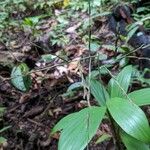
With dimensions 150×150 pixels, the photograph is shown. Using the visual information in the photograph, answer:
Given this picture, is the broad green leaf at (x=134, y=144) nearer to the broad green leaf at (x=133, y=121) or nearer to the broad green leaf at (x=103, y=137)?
the broad green leaf at (x=133, y=121)

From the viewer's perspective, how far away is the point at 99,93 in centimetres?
170

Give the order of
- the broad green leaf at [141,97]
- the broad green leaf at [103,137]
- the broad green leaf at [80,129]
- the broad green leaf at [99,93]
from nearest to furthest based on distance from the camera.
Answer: the broad green leaf at [80,129], the broad green leaf at [141,97], the broad green leaf at [99,93], the broad green leaf at [103,137]

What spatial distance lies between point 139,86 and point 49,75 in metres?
0.92

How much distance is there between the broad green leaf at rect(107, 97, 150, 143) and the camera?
4.38 ft

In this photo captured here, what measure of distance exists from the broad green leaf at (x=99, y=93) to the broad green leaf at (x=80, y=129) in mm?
199

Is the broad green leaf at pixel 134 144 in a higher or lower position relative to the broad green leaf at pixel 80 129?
lower

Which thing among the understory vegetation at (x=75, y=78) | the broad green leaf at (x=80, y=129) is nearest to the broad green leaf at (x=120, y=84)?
the understory vegetation at (x=75, y=78)

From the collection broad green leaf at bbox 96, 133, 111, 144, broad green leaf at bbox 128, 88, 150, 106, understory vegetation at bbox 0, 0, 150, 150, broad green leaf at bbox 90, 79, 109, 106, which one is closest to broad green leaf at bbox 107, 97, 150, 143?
understory vegetation at bbox 0, 0, 150, 150

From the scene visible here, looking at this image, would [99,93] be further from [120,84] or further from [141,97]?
[141,97]

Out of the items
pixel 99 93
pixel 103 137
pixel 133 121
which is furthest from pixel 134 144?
pixel 103 137

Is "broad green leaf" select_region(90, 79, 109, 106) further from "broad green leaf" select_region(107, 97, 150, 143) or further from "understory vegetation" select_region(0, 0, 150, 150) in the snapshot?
"broad green leaf" select_region(107, 97, 150, 143)

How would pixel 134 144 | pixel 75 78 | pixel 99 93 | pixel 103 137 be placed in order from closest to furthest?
pixel 134 144
pixel 99 93
pixel 103 137
pixel 75 78

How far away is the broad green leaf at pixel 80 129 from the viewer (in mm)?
1327

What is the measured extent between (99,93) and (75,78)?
126 centimetres
